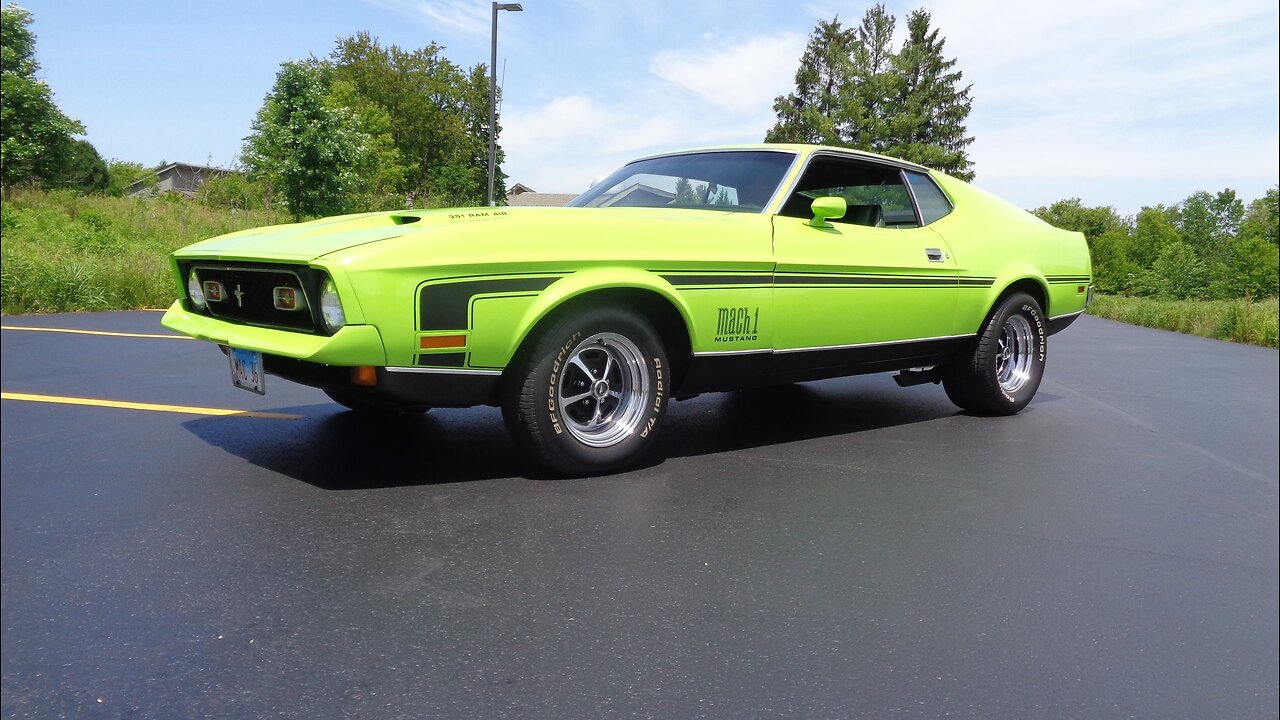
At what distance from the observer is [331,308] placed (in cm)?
295

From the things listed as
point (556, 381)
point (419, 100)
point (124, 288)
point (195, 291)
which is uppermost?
point (419, 100)

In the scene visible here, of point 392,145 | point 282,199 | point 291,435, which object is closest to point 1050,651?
point 291,435

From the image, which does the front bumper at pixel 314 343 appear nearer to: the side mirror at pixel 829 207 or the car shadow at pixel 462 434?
the car shadow at pixel 462 434

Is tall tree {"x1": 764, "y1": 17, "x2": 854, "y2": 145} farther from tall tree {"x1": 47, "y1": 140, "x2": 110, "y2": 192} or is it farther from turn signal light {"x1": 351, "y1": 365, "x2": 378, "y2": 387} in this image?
turn signal light {"x1": 351, "y1": 365, "x2": 378, "y2": 387}

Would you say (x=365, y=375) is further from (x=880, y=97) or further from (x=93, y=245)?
(x=880, y=97)

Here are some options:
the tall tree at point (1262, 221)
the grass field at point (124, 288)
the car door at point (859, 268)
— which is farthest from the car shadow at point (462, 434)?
the grass field at point (124, 288)

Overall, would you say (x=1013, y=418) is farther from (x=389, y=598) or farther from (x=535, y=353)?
(x=389, y=598)

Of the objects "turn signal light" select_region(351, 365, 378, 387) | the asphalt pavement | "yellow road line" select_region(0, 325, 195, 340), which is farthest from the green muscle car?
"yellow road line" select_region(0, 325, 195, 340)

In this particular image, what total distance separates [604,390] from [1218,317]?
39.0 feet

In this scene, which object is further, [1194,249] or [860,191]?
[1194,249]

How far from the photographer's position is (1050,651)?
2178 mm

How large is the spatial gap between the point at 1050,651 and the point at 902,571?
0.53 metres

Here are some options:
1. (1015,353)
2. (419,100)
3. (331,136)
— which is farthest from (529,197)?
(1015,353)

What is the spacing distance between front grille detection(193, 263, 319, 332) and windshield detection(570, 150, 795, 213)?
1666mm
